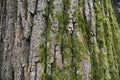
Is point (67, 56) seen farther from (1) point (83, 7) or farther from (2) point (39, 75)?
(1) point (83, 7)

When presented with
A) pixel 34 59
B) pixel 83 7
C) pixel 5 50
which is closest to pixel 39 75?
pixel 34 59

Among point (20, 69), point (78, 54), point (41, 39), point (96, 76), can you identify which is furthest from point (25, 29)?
point (96, 76)

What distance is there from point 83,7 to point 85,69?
0.64 m

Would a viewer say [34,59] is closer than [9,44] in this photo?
Yes

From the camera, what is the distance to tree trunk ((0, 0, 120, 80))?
2.76 metres

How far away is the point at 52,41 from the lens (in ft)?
9.07

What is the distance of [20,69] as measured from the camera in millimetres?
2873

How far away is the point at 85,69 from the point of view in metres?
2.83

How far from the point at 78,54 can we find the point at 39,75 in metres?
0.43

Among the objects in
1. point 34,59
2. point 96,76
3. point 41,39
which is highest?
point 41,39

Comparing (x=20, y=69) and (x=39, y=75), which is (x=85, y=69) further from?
(x=20, y=69)

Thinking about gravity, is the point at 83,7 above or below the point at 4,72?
above

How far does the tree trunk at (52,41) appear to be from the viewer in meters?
2.76

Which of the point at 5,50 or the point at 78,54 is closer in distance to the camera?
the point at 78,54
